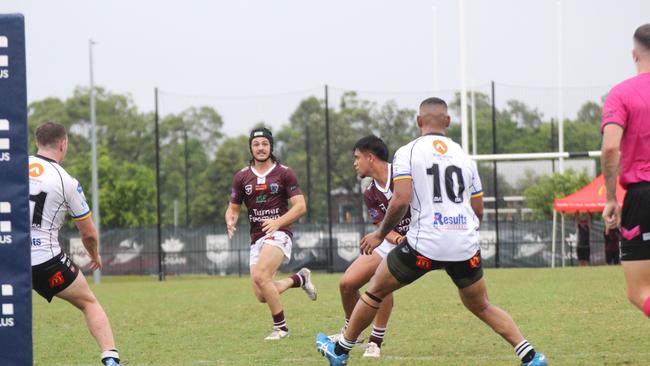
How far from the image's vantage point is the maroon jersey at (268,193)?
12.0 metres

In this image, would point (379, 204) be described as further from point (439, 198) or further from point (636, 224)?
point (636, 224)

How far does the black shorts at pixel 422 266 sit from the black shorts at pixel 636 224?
1.29m

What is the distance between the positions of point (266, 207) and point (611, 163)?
237 inches

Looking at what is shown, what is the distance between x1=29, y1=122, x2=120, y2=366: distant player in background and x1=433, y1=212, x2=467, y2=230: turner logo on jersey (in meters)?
2.77

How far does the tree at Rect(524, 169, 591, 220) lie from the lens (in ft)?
133

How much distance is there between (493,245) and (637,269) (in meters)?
27.2

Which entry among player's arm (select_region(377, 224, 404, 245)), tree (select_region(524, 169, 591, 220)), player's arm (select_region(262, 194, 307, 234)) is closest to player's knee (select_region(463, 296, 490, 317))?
player's arm (select_region(377, 224, 404, 245))

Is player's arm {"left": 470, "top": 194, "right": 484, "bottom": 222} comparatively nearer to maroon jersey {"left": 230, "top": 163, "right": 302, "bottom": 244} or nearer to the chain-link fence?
maroon jersey {"left": 230, "top": 163, "right": 302, "bottom": 244}

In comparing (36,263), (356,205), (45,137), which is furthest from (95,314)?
(356,205)

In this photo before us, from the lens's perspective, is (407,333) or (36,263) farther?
(407,333)

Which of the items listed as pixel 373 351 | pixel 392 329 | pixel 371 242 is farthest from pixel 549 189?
pixel 371 242

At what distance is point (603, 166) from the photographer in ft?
21.6

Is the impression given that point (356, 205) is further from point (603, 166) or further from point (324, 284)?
point (603, 166)

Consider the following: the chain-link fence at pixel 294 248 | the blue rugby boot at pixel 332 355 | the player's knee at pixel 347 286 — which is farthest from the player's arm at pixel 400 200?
the chain-link fence at pixel 294 248
